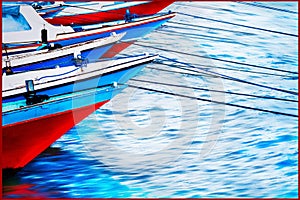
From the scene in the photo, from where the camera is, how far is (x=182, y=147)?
3.69 m

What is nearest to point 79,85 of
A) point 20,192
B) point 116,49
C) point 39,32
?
point 20,192

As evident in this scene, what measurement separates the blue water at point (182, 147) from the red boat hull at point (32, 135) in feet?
0.37

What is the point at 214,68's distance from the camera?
5.04 meters

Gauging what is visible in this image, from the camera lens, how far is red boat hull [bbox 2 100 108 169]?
3.19m

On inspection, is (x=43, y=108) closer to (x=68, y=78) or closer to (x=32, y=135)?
(x=32, y=135)

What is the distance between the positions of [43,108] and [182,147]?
3.15 feet

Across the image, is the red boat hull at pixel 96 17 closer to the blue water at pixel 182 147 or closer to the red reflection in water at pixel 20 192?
the blue water at pixel 182 147

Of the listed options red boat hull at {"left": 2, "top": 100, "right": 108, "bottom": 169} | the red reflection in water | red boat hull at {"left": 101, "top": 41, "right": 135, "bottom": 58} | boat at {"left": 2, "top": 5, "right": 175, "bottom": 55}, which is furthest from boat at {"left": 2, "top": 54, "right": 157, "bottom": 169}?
red boat hull at {"left": 101, "top": 41, "right": 135, "bottom": 58}

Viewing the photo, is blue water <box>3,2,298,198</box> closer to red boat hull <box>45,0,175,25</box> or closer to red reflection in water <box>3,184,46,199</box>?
red reflection in water <box>3,184,46,199</box>

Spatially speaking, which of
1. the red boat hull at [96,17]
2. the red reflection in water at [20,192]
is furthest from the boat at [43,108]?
the red boat hull at [96,17]

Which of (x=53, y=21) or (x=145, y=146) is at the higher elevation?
(x=53, y=21)

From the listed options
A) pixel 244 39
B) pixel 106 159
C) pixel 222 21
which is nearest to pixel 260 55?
pixel 244 39

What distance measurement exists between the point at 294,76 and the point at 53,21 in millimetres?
2433

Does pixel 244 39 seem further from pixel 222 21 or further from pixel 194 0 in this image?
pixel 194 0
